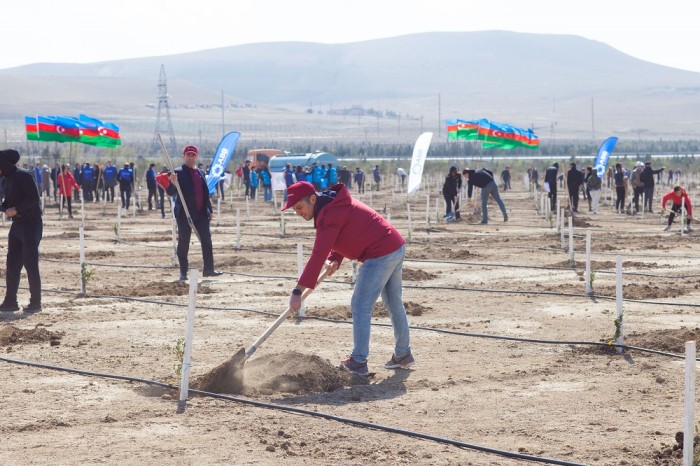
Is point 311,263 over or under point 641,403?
over

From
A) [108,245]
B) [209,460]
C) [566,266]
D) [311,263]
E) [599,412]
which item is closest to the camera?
[209,460]

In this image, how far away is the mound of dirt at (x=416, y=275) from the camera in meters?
16.5

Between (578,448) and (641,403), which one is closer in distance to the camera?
(578,448)

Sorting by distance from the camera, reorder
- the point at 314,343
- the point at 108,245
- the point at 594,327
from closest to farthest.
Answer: the point at 314,343
the point at 594,327
the point at 108,245

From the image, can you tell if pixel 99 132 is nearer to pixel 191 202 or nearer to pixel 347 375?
pixel 191 202

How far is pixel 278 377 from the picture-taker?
8969 mm

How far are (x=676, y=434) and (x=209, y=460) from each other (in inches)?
108

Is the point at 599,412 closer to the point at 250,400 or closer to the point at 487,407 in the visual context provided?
the point at 487,407

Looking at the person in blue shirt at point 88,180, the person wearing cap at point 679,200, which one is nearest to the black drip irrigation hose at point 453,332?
the person wearing cap at point 679,200

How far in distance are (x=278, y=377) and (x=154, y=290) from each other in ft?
20.1

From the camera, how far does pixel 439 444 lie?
7.19 meters

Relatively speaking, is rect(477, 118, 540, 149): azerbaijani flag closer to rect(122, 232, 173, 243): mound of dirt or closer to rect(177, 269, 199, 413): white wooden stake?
rect(122, 232, 173, 243): mound of dirt

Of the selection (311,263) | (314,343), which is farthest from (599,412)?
(314,343)

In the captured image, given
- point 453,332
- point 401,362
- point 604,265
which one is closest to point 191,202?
point 453,332
